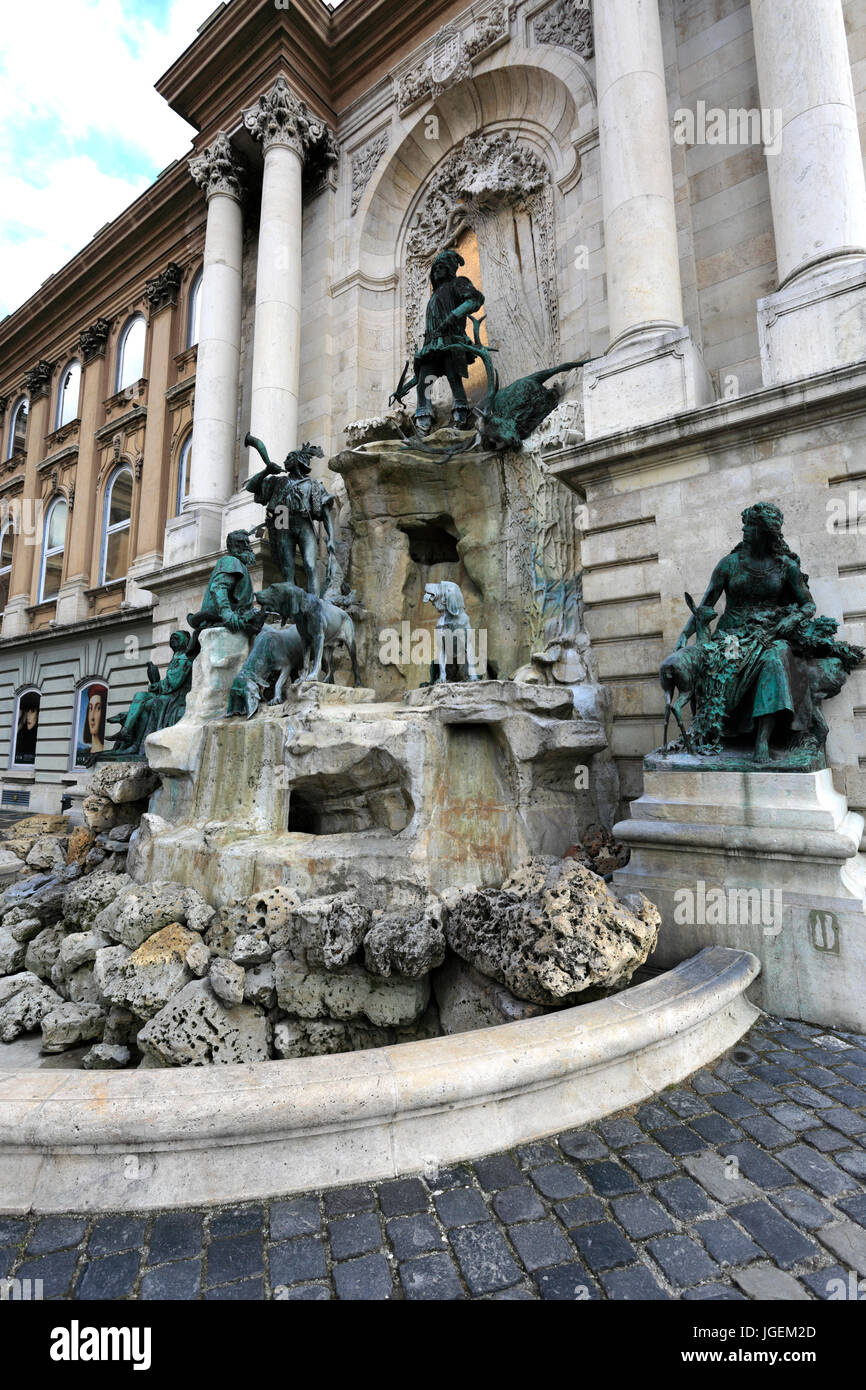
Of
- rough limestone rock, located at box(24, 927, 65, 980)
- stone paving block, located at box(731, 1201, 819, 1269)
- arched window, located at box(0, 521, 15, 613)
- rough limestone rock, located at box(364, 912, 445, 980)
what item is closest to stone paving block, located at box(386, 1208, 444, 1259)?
stone paving block, located at box(731, 1201, 819, 1269)

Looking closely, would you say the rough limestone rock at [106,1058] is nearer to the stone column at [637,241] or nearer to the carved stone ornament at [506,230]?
the stone column at [637,241]

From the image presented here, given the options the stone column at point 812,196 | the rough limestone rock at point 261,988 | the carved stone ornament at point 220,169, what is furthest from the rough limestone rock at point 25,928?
the carved stone ornament at point 220,169

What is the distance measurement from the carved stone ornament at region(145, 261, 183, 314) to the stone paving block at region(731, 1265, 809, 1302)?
66.9 feet

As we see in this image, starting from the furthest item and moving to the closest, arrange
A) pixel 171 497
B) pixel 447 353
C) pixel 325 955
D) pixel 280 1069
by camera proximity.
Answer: pixel 171 497, pixel 447 353, pixel 325 955, pixel 280 1069

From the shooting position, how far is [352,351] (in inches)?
469

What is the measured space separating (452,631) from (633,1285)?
199 inches

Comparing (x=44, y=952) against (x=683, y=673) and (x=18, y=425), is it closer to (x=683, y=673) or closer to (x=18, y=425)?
(x=683, y=673)

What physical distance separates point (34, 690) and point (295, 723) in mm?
15975

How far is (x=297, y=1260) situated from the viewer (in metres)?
1.91

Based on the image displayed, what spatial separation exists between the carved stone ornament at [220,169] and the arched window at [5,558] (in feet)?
44.1

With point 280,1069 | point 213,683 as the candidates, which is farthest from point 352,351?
point 280,1069

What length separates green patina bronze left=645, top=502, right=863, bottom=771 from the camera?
421 centimetres

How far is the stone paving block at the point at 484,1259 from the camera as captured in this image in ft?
6.07

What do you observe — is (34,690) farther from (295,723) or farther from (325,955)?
(325,955)
